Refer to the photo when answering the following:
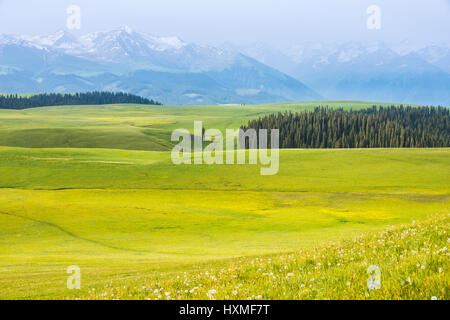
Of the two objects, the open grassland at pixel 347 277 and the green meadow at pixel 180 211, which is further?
the green meadow at pixel 180 211

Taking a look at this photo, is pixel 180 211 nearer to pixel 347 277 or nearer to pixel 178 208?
pixel 178 208

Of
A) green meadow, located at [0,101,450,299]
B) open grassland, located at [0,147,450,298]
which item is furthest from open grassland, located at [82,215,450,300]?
open grassland, located at [0,147,450,298]

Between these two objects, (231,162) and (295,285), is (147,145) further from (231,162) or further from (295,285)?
(295,285)

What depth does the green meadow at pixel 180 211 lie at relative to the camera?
80.1 feet

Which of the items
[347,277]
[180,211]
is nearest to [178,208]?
[180,211]

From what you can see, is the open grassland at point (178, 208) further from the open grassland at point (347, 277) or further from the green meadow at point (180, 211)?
the open grassland at point (347, 277)

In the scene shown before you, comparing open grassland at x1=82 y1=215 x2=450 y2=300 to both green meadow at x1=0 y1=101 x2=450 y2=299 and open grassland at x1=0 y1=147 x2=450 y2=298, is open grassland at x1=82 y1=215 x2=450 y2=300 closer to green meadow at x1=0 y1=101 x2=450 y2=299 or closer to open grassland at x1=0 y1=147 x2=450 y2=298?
green meadow at x1=0 y1=101 x2=450 y2=299

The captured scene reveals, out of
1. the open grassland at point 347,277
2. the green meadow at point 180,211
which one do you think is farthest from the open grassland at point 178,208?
the open grassland at point 347,277

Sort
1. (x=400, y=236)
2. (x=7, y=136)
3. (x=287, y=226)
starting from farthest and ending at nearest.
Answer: (x=7, y=136) → (x=287, y=226) → (x=400, y=236)

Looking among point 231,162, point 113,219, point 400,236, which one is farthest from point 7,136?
point 400,236

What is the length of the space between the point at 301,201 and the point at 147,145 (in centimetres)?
12338
